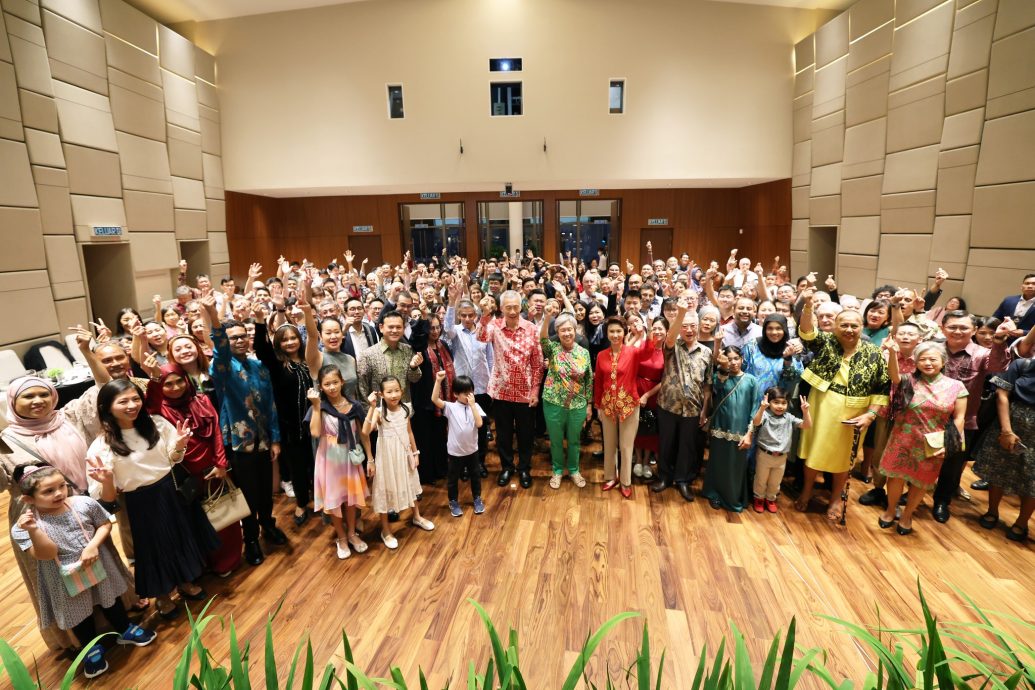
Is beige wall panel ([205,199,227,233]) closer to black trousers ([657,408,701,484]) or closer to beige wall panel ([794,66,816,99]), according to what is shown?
beige wall panel ([794,66,816,99])

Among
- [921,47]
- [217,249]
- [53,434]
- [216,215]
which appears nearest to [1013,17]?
[921,47]

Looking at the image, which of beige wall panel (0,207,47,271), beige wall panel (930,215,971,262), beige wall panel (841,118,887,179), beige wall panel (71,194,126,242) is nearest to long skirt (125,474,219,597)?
beige wall panel (0,207,47,271)

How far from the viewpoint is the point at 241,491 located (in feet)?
10.5

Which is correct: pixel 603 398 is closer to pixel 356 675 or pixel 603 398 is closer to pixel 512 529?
pixel 512 529

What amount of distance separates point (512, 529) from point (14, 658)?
9.11 feet

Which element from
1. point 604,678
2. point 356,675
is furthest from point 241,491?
point 604,678

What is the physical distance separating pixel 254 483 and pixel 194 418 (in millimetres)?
680

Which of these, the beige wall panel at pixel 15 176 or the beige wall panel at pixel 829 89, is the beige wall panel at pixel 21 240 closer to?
the beige wall panel at pixel 15 176

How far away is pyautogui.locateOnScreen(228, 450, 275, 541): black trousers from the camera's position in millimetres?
3238

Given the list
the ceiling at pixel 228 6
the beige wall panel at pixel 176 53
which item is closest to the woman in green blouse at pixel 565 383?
the beige wall panel at pixel 176 53

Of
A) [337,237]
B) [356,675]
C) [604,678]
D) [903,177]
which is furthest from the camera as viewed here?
[337,237]

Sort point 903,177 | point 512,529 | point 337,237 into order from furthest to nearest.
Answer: point 337,237 → point 903,177 → point 512,529

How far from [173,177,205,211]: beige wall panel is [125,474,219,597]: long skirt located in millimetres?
9329

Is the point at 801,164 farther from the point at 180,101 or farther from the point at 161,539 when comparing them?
the point at 180,101
